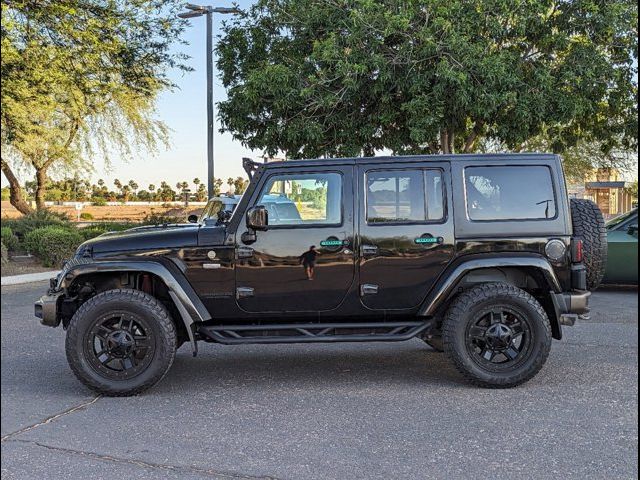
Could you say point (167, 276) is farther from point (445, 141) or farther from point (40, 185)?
point (40, 185)

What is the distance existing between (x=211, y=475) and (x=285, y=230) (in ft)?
7.10

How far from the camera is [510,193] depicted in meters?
5.34

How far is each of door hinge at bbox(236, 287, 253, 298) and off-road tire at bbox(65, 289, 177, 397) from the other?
58 centimetres

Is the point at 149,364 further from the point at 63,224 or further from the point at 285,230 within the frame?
the point at 63,224

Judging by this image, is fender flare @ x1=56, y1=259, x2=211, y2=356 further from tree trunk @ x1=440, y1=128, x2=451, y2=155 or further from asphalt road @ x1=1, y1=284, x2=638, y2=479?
tree trunk @ x1=440, y1=128, x2=451, y2=155

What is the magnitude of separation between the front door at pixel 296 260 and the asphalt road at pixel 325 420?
0.72 m

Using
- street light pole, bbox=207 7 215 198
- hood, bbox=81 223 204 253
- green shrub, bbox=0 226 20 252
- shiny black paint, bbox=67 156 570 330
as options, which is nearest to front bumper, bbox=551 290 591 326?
shiny black paint, bbox=67 156 570 330

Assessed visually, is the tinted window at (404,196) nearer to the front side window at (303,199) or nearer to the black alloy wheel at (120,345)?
the front side window at (303,199)

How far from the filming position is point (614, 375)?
18.1 feet

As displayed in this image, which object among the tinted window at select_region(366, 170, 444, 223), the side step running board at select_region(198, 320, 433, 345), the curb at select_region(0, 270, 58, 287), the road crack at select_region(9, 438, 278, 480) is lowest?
the road crack at select_region(9, 438, 278, 480)

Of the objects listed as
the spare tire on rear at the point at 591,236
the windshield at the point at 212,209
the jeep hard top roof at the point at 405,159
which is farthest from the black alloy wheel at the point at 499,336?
the windshield at the point at 212,209

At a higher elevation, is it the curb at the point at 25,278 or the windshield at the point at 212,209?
the windshield at the point at 212,209

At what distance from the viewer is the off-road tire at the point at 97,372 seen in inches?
195

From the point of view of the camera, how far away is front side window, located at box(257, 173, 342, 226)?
17.2 feet
